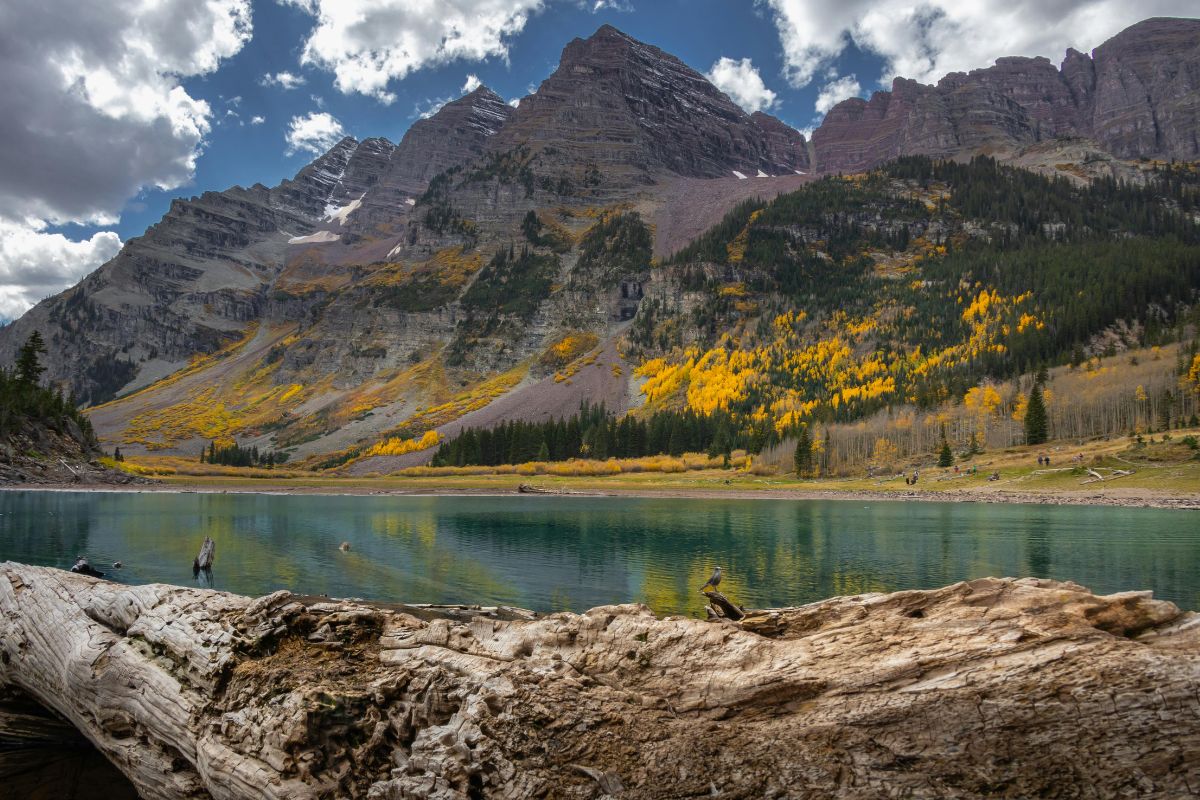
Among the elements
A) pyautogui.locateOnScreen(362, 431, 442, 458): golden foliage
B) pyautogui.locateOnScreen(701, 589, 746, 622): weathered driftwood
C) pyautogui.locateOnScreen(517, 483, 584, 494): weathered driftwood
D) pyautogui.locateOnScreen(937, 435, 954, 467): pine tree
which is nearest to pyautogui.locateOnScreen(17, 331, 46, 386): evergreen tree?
pyautogui.locateOnScreen(517, 483, 584, 494): weathered driftwood

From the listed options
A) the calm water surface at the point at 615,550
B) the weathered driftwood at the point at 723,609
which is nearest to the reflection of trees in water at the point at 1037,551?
the calm water surface at the point at 615,550

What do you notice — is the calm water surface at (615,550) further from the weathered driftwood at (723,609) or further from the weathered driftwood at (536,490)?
the weathered driftwood at (536,490)

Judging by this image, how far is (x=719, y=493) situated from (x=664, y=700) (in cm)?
10133

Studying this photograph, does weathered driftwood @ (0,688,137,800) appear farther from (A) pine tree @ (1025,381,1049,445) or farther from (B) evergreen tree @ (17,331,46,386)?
(A) pine tree @ (1025,381,1049,445)

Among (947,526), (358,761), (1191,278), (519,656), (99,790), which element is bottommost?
(947,526)

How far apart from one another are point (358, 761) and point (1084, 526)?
60569 millimetres

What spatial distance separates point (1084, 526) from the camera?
50.6 meters

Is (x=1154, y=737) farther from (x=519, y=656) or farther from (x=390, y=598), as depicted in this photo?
(x=390, y=598)

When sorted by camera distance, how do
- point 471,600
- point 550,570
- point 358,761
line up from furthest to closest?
point 550,570 → point 471,600 → point 358,761

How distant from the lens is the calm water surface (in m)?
29.1

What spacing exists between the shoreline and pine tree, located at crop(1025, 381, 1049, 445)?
27.4 m

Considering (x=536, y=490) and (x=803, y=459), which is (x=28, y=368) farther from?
(x=803, y=459)

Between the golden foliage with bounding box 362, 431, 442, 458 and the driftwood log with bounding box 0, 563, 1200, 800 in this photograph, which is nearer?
the driftwood log with bounding box 0, 563, 1200, 800

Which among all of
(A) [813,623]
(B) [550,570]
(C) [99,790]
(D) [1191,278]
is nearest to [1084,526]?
(B) [550,570]
